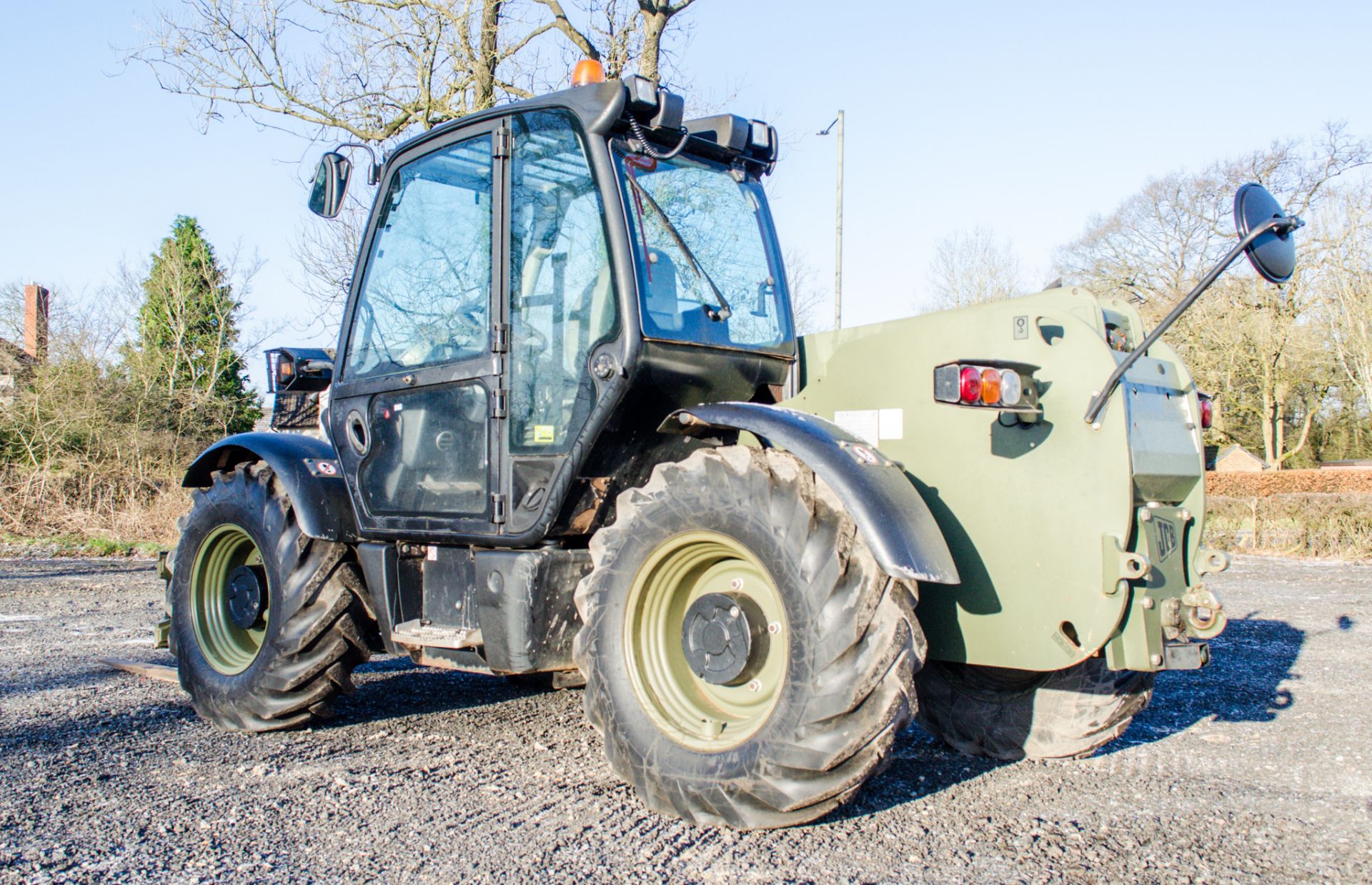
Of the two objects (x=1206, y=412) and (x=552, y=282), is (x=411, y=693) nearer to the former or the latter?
(x=552, y=282)

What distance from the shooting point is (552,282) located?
13.1ft

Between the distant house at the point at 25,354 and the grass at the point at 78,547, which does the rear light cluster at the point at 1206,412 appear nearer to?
the grass at the point at 78,547

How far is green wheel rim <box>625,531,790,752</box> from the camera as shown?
335 centimetres

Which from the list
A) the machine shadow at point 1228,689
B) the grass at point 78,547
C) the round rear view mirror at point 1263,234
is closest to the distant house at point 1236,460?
the machine shadow at point 1228,689

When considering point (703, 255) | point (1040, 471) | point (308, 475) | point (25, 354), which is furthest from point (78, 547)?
point (1040, 471)

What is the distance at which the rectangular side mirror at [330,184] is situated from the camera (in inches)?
183

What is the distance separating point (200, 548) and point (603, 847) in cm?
302

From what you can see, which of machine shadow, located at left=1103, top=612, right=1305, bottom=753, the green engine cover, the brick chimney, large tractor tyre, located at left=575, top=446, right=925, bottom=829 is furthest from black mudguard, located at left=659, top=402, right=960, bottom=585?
the brick chimney

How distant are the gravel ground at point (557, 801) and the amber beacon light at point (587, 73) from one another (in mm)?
2630

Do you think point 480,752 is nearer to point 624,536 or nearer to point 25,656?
point 624,536

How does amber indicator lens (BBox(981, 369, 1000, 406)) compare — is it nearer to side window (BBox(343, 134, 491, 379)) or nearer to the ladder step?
side window (BBox(343, 134, 491, 379))

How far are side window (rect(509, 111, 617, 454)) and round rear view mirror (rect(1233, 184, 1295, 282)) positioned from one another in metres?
2.00

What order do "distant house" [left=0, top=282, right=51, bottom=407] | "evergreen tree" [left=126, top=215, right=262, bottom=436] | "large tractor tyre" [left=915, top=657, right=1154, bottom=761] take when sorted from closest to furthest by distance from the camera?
"large tractor tyre" [left=915, top=657, right=1154, bottom=761] < "distant house" [left=0, top=282, right=51, bottom=407] < "evergreen tree" [left=126, top=215, right=262, bottom=436]

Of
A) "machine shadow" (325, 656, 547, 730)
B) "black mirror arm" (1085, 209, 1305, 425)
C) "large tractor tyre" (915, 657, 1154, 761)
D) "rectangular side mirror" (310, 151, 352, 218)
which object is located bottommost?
"machine shadow" (325, 656, 547, 730)
